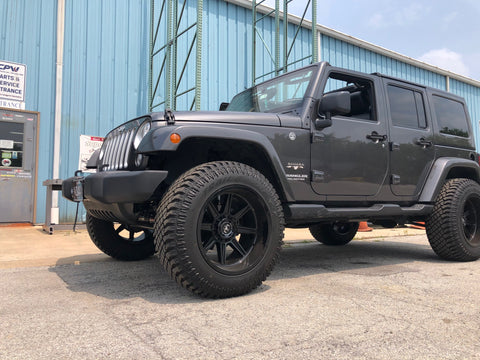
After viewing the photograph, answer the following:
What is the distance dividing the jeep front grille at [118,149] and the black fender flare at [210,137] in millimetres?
359

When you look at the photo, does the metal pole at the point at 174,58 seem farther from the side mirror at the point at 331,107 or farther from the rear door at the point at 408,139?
the side mirror at the point at 331,107

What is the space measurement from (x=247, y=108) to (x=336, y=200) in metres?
1.45

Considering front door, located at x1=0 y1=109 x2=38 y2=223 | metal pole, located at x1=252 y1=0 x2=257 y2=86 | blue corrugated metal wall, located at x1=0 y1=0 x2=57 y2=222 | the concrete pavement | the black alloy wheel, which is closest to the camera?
the black alloy wheel

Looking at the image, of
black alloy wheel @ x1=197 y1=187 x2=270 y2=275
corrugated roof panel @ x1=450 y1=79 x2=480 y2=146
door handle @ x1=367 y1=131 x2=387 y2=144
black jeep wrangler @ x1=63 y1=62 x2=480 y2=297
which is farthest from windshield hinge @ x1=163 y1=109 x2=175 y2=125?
corrugated roof panel @ x1=450 y1=79 x2=480 y2=146

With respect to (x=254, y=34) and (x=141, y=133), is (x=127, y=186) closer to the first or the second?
(x=141, y=133)

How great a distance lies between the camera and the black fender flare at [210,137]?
2.51 metres

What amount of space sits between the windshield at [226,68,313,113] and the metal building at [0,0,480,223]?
3591 mm

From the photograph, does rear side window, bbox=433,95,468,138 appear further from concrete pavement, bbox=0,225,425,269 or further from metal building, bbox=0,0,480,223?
metal building, bbox=0,0,480,223

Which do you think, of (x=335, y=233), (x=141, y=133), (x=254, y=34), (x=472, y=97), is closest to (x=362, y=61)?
(x=254, y=34)

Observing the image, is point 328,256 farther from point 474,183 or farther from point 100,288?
point 100,288

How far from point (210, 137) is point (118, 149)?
899 mm

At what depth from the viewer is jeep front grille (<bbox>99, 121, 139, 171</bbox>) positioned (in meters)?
2.90

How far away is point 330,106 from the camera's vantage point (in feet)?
10.5

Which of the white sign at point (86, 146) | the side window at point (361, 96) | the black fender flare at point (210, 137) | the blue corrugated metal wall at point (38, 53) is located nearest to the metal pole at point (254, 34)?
the white sign at point (86, 146)
